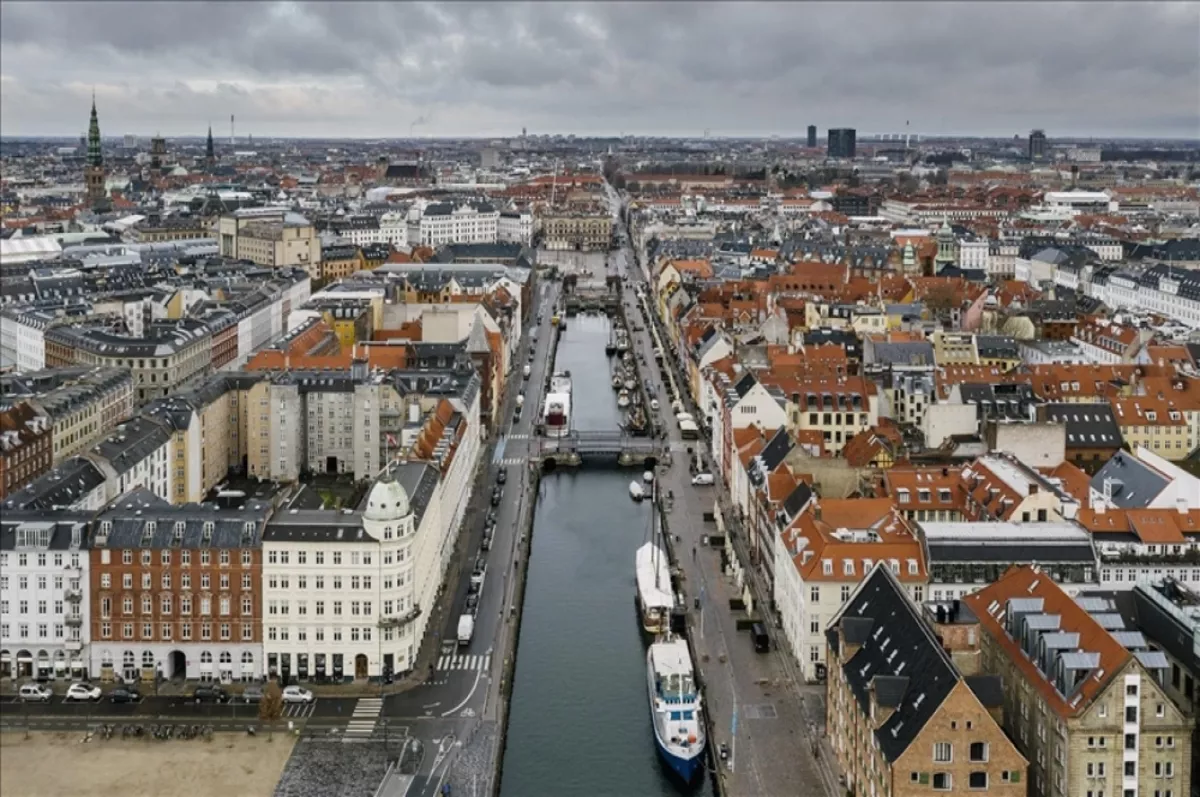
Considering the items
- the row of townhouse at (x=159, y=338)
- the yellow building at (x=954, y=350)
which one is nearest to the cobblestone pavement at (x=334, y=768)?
the row of townhouse at (x=159, y=338)

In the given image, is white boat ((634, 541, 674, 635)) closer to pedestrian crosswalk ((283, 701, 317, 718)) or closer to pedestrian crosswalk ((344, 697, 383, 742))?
pedestrian crosswalk ((344, 697, 383, 742))

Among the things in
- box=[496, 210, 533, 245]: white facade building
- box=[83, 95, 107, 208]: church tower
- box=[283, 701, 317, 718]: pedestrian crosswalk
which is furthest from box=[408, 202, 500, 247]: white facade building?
box=[283, 701, 317, 718]: pedestrian crosswalk

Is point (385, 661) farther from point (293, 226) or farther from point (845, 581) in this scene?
point (293, 226)

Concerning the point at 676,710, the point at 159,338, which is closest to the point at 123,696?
the point at 676,710

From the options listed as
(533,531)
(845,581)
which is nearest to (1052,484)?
(845,581)

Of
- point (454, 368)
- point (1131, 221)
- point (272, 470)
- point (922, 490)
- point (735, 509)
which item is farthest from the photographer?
point (1131, 221)

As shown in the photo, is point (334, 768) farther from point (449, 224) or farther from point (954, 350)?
point (449, 224)
